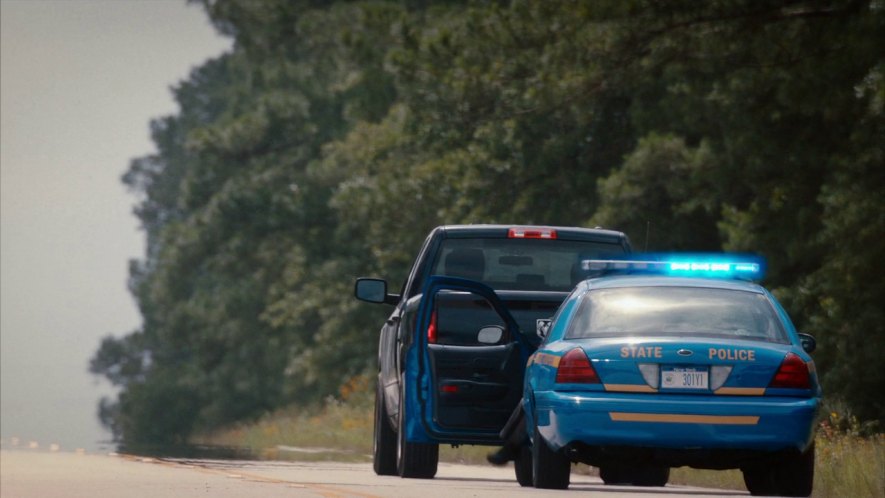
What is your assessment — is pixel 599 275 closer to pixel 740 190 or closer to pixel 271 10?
pixel 740 190

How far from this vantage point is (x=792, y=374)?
13102mm

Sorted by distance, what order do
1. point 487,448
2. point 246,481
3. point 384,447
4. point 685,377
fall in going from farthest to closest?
1. point 487,448
2. point 384,447
3. point 246,481
4. point 685,377

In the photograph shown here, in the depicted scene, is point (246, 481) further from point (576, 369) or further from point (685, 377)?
point (685, 377)

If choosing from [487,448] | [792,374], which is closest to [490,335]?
[792,374]

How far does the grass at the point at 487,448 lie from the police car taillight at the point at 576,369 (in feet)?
10.8

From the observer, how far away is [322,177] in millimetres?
53375

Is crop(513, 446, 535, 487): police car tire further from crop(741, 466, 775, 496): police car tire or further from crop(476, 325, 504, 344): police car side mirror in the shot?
crop(741, 466, 775, 496): police car tire

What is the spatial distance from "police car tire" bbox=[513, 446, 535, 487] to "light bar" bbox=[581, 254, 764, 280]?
1741 millimetres

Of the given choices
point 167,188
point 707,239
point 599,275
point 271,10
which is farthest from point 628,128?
point 167,188

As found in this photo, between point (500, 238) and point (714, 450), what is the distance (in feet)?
13.1

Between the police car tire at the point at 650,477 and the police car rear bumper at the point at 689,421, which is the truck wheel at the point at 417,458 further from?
the police car rear bumper at the point at 689,421

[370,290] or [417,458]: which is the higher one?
[370,290]

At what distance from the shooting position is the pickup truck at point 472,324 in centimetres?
1535

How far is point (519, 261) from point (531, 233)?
31 centimetres
